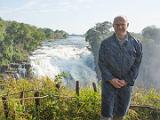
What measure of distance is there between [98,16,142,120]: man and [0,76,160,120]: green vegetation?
190 centimetres

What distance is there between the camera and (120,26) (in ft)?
16.4

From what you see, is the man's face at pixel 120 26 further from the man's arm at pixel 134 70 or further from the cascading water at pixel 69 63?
the cascading water at pixel 69 63

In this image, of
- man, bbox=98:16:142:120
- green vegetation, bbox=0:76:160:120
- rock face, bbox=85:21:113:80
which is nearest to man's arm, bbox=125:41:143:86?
man, bbox=98:16:142:120

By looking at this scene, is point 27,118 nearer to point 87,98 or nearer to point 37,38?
point 87,98

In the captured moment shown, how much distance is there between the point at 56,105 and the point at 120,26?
2.63 metres

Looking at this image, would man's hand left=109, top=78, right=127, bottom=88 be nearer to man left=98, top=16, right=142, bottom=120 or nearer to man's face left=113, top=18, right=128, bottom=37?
man left=98, top=16, right=142, bottom=120

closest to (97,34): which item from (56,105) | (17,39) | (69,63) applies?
(69,63)

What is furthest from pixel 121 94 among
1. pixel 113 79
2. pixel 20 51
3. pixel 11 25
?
pixel 11 25

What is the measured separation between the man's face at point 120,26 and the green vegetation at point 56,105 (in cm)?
233

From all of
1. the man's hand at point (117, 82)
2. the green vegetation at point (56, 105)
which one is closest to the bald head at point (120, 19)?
the man's hand at point (117, 82)

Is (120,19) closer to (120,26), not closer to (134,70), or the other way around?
(120,26)

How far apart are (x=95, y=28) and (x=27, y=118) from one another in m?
45.2

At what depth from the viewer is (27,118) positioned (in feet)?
22.2

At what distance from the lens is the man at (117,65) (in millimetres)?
5109
